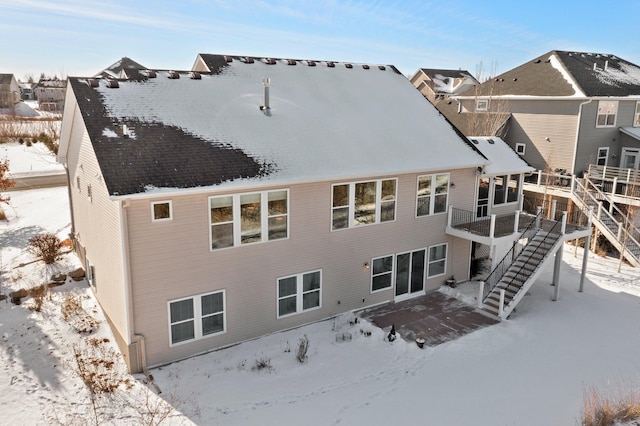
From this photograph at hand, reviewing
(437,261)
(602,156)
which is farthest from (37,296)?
(602,156)

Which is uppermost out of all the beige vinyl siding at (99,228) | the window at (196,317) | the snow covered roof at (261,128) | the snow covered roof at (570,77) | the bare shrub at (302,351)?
the snow covered roof at (570,77)

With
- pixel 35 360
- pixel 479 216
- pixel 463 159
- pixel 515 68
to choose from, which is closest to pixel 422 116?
pixel 463 159

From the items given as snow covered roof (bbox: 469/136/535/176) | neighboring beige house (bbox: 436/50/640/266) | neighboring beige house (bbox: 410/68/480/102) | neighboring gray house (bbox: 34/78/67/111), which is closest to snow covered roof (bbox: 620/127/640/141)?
neighboring beige house (bbox: 436/50/640/266)

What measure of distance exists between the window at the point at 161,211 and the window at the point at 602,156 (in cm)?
2711

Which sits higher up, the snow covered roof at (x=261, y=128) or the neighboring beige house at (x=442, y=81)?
the neighboring beige house at (x=442, y=81)

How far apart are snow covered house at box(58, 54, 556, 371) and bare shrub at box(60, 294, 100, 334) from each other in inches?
31.9

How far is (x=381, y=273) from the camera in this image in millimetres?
17172

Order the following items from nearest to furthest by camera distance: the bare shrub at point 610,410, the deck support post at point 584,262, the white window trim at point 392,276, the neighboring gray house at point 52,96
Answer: the bare shrub at point 610,410 < the white window trim at point 392,276 < the deck support post at point 584,262 < the neighboring gray house at point 52,96

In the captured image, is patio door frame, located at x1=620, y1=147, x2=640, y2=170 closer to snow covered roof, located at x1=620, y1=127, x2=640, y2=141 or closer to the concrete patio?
snow covered roof, located at x1=620, y1=127, x2=640, y2=141

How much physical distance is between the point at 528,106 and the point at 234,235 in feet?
82.1

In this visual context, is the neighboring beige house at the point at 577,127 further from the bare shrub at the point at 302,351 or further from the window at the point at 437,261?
the bare shrub at the point at 302,351

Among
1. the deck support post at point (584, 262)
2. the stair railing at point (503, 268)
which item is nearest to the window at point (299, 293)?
the stair railing at point (503, 268)

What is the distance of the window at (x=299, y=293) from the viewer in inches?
587

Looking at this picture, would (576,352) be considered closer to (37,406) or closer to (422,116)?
(422,116)
